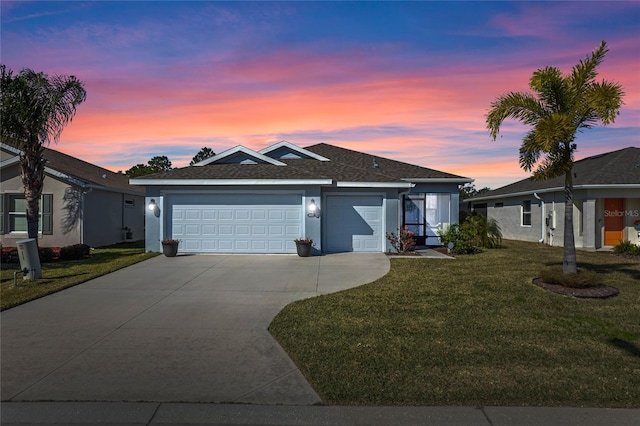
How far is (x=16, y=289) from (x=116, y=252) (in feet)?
23.1

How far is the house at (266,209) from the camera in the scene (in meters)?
15.1

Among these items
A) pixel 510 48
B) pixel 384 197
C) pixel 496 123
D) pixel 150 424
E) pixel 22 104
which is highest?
pixel 510 48

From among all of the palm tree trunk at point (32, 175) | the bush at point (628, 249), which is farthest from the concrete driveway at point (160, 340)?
the bush at point (628, 249)

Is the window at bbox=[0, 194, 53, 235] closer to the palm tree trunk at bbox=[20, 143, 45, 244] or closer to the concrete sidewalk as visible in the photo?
the palm tree trunk at bbox=[20, 143, 45, 244]

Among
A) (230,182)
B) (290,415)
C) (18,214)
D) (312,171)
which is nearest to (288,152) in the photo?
(312,171)

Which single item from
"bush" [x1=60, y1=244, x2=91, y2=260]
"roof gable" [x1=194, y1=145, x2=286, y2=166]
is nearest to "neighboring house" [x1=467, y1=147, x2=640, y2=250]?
"roof gable" [x1=194, y1=145, x2=286, y2=166]

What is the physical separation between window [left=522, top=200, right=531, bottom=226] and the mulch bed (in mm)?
14261

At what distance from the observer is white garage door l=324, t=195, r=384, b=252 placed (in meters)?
16.2

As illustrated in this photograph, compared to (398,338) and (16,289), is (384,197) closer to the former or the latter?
(398,338)

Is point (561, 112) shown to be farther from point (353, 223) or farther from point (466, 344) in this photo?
point (353, 223)

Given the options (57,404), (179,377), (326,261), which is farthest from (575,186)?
(57,404)

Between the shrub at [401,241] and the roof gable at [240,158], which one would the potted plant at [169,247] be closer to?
the roof gable at [240,158]

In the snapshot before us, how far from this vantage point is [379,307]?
7699mm

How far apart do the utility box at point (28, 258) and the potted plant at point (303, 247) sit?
7746 millimetres
